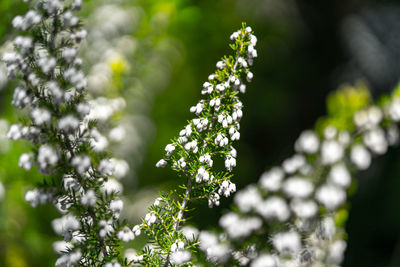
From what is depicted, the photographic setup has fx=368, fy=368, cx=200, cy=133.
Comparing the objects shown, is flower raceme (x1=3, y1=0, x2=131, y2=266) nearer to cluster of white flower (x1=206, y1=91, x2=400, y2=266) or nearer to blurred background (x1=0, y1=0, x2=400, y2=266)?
cluster of white flower (x1=206, y1=91, x2=400, y2=266)

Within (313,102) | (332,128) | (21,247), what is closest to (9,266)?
(21,247)

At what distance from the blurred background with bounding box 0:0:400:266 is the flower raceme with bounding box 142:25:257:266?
145mm

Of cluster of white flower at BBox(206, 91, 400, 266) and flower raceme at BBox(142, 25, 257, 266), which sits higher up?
flower raceme at BBox(142, 25, 257, 266)

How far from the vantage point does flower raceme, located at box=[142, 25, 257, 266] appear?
1.67ft

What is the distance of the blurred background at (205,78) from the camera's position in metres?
1.22

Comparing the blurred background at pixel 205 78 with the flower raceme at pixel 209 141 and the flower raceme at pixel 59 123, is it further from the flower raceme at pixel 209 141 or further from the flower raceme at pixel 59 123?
the flower raceme at pixel 59 123

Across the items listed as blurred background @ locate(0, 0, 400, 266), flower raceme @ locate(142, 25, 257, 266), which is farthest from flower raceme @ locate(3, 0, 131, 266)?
blurred background @ locate(0, 0, 400, 266)

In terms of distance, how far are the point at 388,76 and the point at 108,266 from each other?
8.13 ft

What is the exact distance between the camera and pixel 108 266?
486 mm

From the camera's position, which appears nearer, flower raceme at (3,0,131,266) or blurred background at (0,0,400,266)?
flower raceme at (3,0,131,266)

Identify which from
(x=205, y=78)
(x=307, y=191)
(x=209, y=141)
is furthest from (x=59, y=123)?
(x=205, y=78)

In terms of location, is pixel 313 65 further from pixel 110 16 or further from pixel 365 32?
pixel 110 16

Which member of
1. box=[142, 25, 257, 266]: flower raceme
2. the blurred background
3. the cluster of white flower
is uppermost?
the blurred background

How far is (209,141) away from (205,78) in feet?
5.53
